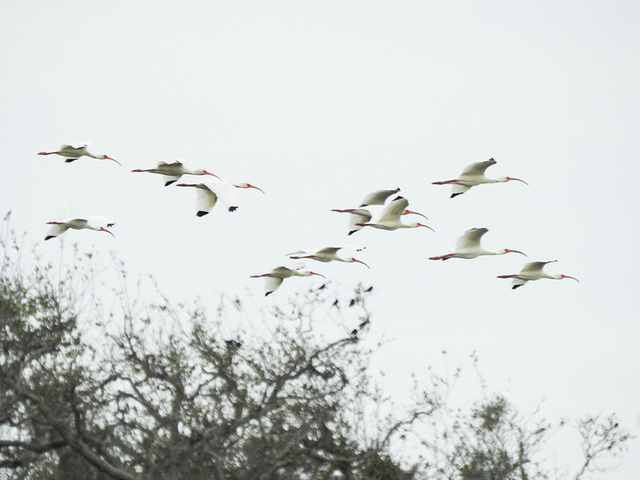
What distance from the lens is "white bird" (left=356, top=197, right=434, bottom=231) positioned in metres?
20.8

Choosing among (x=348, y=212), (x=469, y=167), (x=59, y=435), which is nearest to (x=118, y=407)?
(x=59, y=435)

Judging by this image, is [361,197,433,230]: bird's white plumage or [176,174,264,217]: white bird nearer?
[176,174,264,217]: white bird

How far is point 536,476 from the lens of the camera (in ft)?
70.5

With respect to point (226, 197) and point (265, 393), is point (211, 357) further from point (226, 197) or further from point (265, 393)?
point (226, 197)

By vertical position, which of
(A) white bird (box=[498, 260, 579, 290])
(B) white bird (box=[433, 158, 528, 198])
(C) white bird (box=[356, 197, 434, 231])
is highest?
(B) white bird (box=[433, 158, 528, 198])


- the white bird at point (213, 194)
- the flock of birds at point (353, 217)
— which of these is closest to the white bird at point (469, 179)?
the flock of birds at point (353, 217)

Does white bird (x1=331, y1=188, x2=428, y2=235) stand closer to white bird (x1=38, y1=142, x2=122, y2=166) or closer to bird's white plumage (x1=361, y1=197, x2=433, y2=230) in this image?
bird's white plumage (x1=361, y1=197, x2=433, y2=230)

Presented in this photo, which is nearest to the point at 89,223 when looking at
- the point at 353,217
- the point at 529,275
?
the point at 353,217

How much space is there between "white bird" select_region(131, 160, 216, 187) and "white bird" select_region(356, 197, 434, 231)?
10.2ft

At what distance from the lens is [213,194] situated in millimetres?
20406

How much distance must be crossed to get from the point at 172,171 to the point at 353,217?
138 inches

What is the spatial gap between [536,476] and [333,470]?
14.7 feet

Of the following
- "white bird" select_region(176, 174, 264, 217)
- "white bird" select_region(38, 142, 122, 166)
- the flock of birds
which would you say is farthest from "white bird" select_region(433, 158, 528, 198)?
"white bird" select_region(38, 142, 122, 166)

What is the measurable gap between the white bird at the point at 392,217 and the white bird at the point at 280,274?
1.50m
